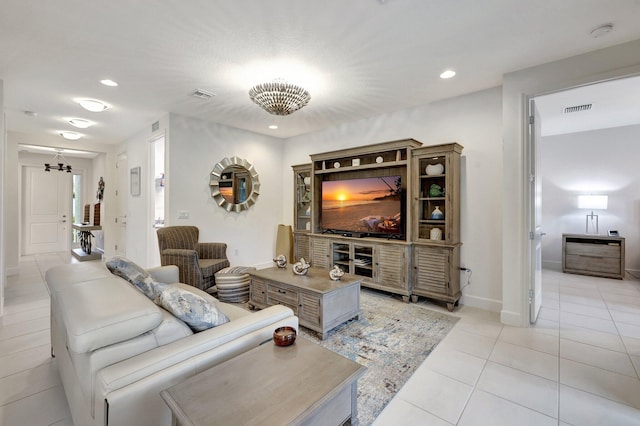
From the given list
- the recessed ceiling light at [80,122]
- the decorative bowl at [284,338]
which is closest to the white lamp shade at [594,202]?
the decorative bowl at [284,338]

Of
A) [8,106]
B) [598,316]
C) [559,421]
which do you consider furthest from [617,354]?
[8,106]

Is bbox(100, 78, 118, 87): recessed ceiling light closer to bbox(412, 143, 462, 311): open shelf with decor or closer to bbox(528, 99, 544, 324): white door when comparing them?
bbox(412, 143, 462, 311): open shelf with decor

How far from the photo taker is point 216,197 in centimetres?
485

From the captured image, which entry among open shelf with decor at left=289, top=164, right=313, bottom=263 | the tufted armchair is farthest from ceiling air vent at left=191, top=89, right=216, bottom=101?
open shelf with decor at left=289, top=164, right=313, bottom=263

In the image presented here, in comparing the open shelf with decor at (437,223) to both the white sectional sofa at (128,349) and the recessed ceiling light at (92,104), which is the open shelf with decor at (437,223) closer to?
the white sectional sofa at (128,349)

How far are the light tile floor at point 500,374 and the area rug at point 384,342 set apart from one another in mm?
91

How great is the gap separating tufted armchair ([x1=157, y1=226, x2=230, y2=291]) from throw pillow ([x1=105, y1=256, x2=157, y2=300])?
5.09 ft

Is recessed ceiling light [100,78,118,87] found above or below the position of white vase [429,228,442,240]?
above

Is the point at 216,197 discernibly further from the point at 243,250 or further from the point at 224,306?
the point at 224,306

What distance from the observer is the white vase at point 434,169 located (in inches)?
143

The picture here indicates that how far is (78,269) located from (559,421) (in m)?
3.12

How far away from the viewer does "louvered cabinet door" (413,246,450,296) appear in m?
3.47

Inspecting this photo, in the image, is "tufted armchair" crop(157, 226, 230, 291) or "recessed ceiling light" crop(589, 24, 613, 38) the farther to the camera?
"tufted armchair" crop(157, 226, 230, 291)

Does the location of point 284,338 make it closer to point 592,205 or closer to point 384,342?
point 384,342
